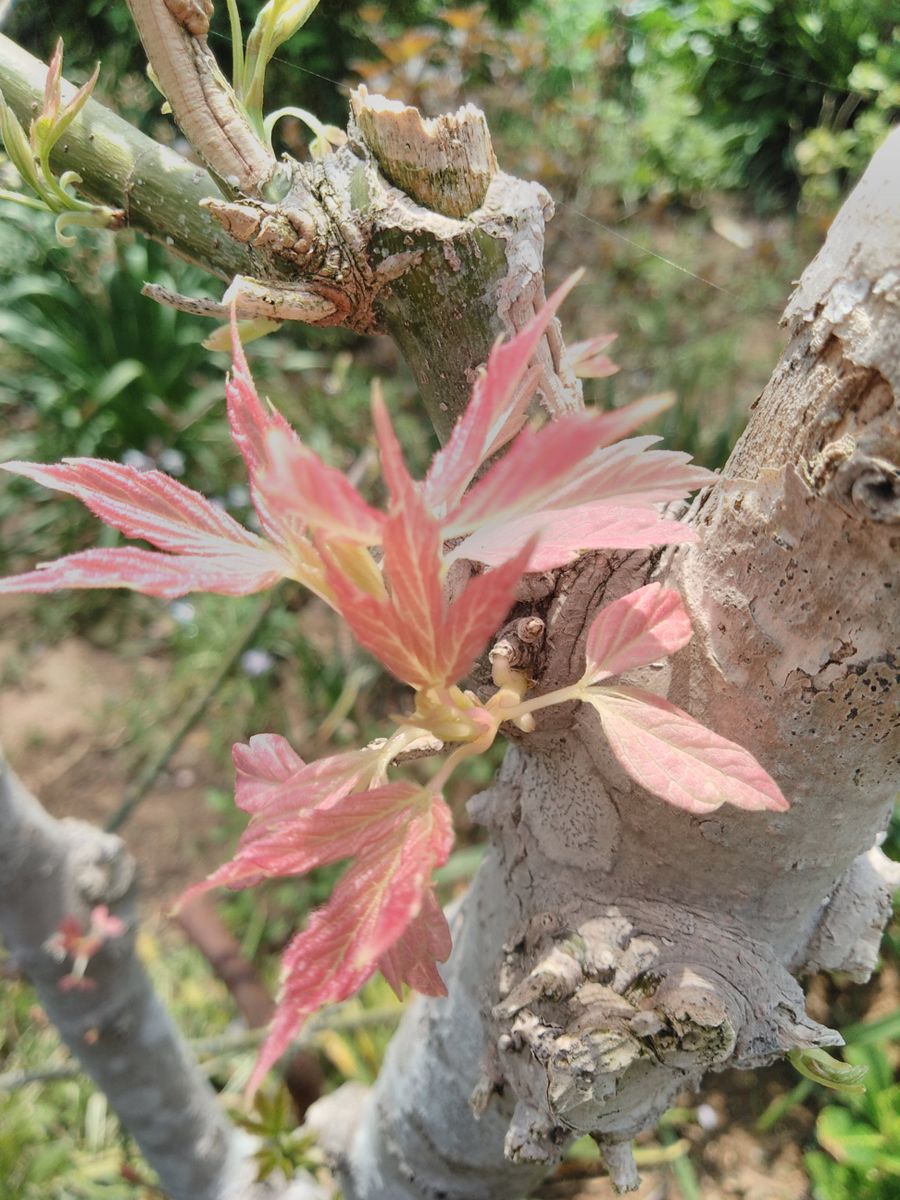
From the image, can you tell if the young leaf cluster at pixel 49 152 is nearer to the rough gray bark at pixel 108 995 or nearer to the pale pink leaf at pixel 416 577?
the pale pink leaf at pixel 416 577

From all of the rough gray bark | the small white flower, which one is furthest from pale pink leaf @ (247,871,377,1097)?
the small white flower

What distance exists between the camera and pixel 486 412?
29 centimetres

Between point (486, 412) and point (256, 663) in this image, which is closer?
point (486, 412)

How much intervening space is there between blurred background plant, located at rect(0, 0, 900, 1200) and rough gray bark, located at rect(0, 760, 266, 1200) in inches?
5.1

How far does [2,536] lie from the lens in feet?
7.41

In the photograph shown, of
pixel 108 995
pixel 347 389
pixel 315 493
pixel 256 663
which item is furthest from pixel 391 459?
pixel 347 389

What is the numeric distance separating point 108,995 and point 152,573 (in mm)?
648

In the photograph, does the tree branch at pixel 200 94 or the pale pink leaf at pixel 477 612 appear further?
the tree branch at pixel 200 94

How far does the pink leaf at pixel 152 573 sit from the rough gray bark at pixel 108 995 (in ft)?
1.23

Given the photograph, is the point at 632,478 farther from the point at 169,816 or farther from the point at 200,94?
the point at 169,816

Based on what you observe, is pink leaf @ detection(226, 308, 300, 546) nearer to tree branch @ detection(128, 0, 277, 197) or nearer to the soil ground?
tree branch @ detection(128, 0, 277, 197)

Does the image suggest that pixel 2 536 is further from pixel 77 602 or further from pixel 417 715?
pixel 417 715

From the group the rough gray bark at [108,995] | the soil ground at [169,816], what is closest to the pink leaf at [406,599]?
the rough gray bark at [108,995]

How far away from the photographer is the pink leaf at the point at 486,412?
0.27 m
